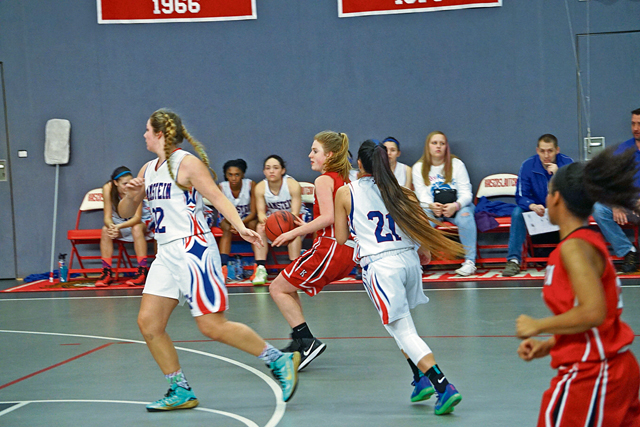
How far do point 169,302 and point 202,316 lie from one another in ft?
0.61

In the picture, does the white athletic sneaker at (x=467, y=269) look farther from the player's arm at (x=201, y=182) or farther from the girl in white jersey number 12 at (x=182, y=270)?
the player's arm at (x=201, y=182)

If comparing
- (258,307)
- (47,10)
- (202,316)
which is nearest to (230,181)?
(258,307)

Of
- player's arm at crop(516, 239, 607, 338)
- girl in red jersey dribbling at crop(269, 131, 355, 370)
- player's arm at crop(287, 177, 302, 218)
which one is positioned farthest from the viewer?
player's arm at crop(287, 177, 302, 218)

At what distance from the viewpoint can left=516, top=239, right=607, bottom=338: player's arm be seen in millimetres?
1860

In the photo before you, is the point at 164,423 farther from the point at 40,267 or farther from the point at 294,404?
the point at 40,267

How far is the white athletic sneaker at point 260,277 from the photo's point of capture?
7617 millimetres

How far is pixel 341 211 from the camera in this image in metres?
3.47

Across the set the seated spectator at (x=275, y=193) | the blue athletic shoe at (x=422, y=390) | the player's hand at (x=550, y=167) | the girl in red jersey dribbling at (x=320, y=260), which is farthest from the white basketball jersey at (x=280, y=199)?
the blue athletic shoe at (x=422, y=390)

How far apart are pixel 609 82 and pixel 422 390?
6171mm

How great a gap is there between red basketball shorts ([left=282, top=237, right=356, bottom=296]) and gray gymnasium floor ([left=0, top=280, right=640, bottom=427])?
54 centimetres

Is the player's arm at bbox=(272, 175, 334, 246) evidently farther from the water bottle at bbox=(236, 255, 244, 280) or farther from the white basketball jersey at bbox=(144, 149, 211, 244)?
the water bottle at bbox=(236, 255, 244, 280)

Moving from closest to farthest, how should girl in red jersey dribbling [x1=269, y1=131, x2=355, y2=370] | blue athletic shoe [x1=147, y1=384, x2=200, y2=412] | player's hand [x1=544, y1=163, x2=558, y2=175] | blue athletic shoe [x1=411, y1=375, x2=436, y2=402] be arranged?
blue athletic shoe [x1=411, y1=375, x2=436, y2=402] → blue athletic shoe [x1=147, y1=384, x2=200, y2=412] → girl in red jersey dribbling [x1=269, y1=131, x2=355, y2=370] → player's hand [x1=544, y1=163, x2=558, y2=175]

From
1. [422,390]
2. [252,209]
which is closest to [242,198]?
[252,209]

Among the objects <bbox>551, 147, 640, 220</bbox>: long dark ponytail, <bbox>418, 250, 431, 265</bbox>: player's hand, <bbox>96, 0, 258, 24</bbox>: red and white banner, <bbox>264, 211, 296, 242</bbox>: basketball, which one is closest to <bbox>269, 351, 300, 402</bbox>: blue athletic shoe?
<bbox>418, 250, 431, 265</bbox>: player's hand
